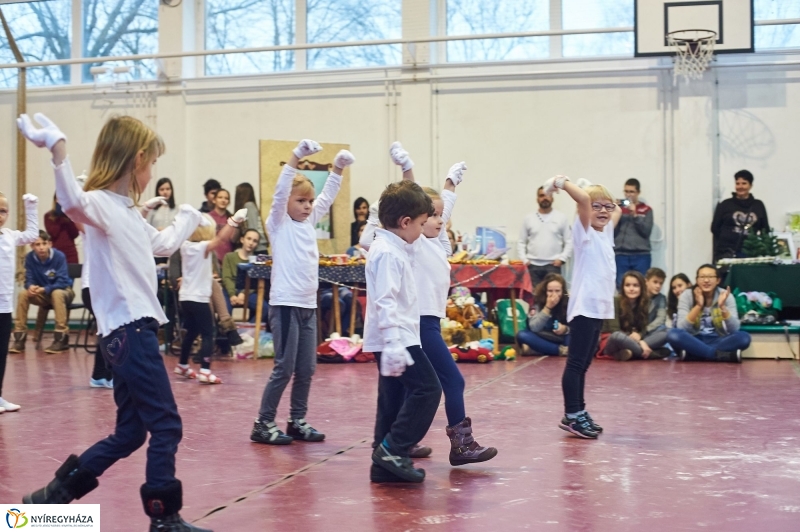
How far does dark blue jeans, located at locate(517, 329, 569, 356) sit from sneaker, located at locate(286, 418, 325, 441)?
5.22 meters

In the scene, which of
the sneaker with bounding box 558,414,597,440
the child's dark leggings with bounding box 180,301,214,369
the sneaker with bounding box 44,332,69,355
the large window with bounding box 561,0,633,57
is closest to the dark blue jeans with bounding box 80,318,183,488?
the sneaker with bounding box 558,414,597,440

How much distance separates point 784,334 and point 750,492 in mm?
6186

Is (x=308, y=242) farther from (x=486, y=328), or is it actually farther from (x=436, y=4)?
(x=436, y=4)

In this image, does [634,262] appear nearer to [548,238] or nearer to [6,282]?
[548,238]

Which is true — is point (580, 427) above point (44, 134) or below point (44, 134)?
below

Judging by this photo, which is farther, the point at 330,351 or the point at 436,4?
the point at 436,4

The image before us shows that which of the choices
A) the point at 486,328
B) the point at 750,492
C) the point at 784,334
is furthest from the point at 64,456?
the point at 784,334

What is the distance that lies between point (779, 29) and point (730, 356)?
16.0 ft

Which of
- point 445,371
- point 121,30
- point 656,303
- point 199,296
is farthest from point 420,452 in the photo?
point 121,30

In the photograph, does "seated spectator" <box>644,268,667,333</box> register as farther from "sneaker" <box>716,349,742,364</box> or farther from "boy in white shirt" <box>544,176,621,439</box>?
"boy in white shirt" <box>544,176,621,439</box>

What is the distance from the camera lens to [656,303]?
391 inches

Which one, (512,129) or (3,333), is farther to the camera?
(512,129)

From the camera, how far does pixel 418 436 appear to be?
405 cm

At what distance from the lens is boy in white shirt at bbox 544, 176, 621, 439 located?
5.18 meters
